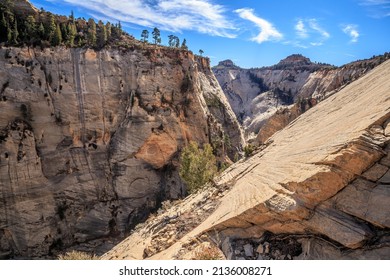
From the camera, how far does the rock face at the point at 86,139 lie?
122 feet

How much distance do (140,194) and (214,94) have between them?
109 ft

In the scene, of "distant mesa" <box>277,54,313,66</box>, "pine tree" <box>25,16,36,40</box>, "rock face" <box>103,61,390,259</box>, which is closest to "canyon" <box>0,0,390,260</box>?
"pine tree" <box>25,16,36,40</box>

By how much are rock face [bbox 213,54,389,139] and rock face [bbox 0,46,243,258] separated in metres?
55.2

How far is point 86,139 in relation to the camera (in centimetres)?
4175

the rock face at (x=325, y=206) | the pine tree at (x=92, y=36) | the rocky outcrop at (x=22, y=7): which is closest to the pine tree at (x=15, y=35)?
the rocky outcrop at (x=22, y=7)

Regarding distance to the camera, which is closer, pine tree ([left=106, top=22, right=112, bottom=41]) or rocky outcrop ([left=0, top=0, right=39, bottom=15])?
rocky outcrop ([left=0, top=0, right=39, bottom=15])

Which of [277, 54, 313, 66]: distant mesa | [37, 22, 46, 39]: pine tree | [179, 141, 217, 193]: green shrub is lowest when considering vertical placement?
[179, 141, 217, 193]: green shrub

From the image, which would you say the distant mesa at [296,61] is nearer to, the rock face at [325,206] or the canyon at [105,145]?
the canyon at [105,145]

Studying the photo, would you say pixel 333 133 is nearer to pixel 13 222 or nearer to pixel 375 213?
pixel 375 213

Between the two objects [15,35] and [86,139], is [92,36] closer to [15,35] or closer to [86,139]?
[15,35]

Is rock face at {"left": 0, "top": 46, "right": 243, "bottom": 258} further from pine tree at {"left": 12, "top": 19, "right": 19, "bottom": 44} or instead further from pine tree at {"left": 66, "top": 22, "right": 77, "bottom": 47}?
pine tree at {"left": 66, "top": 22, "right": 77, "bottom": 47}

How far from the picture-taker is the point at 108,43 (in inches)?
1852

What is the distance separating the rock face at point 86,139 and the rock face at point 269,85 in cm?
5519

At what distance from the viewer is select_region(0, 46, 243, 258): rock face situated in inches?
1464
